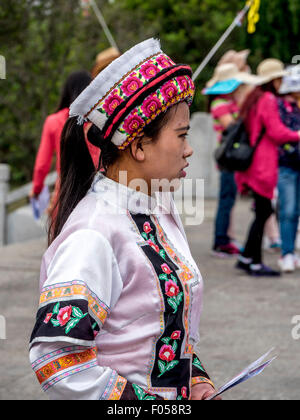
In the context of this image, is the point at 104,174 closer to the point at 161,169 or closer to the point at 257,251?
the point at 161,169

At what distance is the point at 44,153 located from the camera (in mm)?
6191

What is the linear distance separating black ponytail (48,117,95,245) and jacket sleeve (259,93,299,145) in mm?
4605

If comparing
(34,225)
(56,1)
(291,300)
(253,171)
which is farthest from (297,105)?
(56,1)

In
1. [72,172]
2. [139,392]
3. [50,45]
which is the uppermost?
[50,45]

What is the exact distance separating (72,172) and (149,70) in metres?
0.38

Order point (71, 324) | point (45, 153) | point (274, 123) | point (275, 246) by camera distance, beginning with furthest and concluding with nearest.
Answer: point (275, 246) < point (274, 123) < point (45, 153) < point (71, 324)

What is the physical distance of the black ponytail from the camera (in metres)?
2.02

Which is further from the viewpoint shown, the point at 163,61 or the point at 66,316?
the point at 163,61

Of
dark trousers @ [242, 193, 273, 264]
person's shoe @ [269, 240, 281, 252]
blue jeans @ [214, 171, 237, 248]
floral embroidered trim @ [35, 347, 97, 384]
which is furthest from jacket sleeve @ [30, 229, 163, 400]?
person's shoe @ [269, 240, 281, 252]

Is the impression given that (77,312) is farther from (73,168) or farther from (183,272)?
(73,168)

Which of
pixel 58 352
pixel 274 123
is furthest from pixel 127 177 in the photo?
pixel 274 123

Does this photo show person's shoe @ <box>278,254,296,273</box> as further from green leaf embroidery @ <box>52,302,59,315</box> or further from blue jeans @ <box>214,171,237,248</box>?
green leaf embroidery @ <box>52,302,59,315</box>

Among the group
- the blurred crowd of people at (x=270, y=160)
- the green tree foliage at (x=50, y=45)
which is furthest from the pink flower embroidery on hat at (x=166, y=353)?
the green tree foliage at (x=50, y=45)

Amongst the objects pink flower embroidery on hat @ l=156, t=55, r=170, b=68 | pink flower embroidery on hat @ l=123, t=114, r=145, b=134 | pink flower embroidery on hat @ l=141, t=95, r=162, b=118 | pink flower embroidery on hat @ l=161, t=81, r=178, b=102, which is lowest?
pink flower embroidery on hat @ l=123, t=114, r=145, b=134
